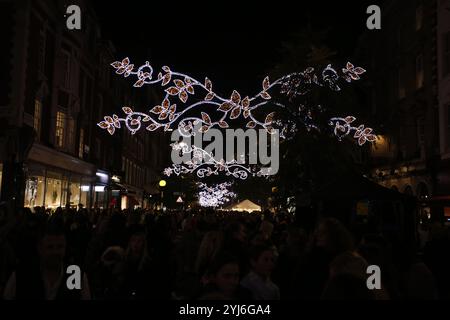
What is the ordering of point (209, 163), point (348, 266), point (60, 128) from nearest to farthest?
point (348, 266) → point (209, 163) → point (60, 128)

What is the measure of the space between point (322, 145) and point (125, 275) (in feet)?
43.6

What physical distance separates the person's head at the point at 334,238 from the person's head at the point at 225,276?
A: 55.5 inches

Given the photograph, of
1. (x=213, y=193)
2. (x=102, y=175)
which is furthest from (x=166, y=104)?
(x=213, y=193)

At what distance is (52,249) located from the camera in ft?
14.5

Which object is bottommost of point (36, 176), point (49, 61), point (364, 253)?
point (364, 253)

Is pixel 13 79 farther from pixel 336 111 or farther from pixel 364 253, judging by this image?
pixel 364 253

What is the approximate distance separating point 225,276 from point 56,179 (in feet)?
79.5

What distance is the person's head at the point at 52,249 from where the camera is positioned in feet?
14.5

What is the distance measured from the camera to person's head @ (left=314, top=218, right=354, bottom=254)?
17.1 ft

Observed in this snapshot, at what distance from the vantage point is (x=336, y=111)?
1817 centimetres

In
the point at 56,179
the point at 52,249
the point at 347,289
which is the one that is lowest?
the point at 347,289

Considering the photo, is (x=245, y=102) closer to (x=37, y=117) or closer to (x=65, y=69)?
(x=37, y=117)

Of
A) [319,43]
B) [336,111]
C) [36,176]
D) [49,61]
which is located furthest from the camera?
[49,61]
